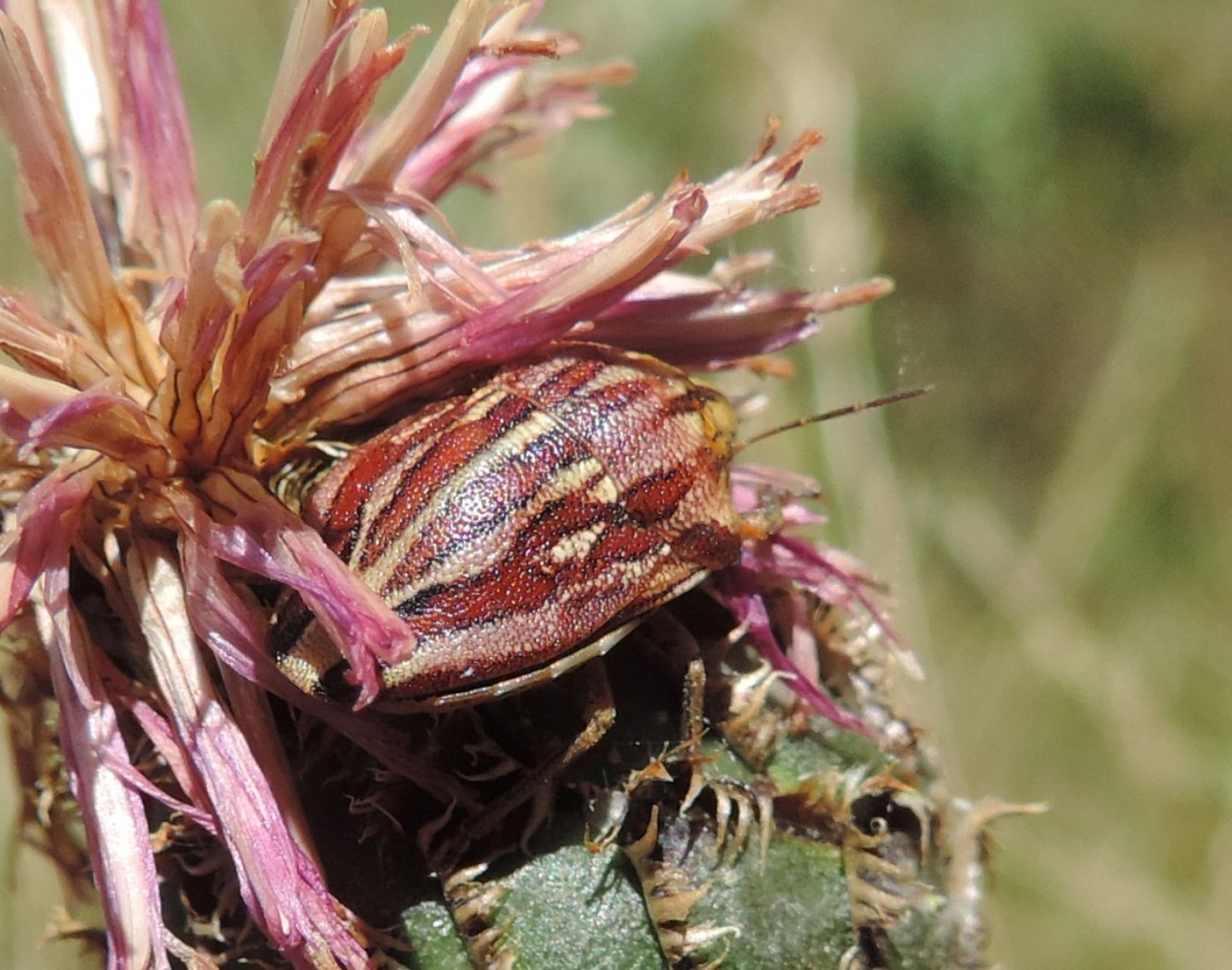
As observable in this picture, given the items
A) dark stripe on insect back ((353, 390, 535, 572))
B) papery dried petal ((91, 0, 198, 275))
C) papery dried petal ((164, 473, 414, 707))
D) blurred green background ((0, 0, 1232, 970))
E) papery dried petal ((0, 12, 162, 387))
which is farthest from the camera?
blurred green background ((0, 0, 1232, 970))

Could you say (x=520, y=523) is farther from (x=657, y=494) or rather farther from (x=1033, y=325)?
(x=1033, y=325)

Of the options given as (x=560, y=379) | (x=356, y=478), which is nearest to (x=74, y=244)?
(x=356, y=478)

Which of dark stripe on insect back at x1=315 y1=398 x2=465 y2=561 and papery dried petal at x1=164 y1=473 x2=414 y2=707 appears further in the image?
dark stripe on insect back at x1=315 y1=398 x2=465 y2=561

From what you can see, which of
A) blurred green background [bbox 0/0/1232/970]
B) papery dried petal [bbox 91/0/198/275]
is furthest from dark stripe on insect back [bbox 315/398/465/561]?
blurred green background [bbox 0/0/1232/970]

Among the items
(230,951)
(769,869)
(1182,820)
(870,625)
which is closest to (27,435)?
(230,951)

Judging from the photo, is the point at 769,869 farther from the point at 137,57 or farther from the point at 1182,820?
the point at 1182,820

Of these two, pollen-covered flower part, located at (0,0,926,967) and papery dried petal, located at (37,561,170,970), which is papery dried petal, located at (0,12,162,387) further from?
papery dried petal, located at (37,561,170,970)

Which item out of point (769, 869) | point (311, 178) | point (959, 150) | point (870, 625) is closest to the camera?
point (311, 178)
